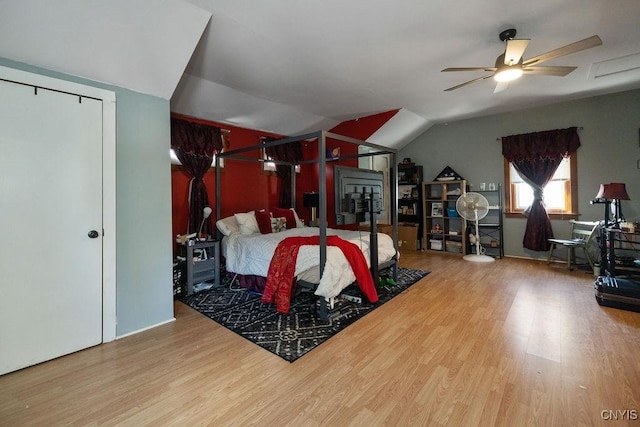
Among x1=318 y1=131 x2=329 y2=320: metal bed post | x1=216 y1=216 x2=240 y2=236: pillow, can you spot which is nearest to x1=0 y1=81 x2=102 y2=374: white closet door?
x1=216 y1=216 x2=240 y2=236: pillow

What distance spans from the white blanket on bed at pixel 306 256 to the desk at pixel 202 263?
0.54ft

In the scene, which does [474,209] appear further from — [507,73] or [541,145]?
[507,73]

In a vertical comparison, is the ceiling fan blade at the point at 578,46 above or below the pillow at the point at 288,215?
above

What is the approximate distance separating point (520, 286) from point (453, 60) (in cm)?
292

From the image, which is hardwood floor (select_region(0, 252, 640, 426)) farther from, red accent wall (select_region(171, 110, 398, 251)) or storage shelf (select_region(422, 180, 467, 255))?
storage shelf (select_region(422, 180, 467, 255))

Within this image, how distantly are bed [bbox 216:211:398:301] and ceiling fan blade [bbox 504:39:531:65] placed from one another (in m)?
2.14

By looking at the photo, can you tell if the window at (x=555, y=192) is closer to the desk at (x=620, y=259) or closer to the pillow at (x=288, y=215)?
the desk at (x=620, y=259)

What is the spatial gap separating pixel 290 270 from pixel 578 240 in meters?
4.56

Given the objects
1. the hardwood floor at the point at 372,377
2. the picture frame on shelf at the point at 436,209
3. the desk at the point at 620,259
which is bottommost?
the hardwood floor at the point at 372,377

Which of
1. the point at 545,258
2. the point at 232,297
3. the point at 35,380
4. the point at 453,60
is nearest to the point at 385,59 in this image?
the point at 453,60

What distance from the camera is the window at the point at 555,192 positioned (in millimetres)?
4586

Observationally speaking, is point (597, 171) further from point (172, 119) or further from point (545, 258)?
point (172, 119)

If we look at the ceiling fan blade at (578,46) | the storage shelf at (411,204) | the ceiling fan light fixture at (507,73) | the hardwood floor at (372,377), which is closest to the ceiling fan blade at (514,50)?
the ceiling fan light fixture at (507,73)

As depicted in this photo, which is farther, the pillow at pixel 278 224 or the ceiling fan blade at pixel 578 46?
the pillow at pixel 278 224
